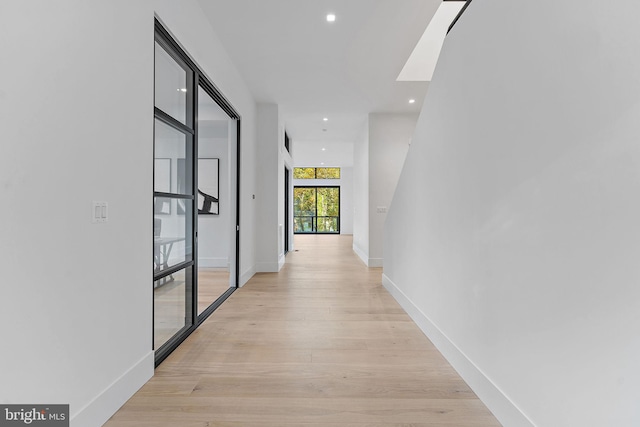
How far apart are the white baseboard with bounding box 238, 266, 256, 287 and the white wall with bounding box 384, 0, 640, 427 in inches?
121

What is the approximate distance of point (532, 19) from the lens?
4.83ft

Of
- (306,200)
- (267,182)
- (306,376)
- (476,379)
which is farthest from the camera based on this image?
(306,200)

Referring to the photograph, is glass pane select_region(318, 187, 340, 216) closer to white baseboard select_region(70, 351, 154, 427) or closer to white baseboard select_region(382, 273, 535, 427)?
white baseboard select_region(382, 273, 535, 427)

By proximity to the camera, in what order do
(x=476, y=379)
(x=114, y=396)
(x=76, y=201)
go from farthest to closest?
(x=476, y=379) → (x=114, y=396) → (x=76, y=201)

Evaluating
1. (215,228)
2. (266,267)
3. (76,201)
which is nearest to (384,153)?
(266,267)

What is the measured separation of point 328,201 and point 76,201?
13984 millimetres

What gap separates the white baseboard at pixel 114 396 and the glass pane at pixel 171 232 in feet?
2.13

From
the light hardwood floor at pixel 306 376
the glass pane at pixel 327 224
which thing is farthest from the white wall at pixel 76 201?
the glass pane at pixel 327 224

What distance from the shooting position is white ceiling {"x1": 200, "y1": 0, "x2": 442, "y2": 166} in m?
3.08

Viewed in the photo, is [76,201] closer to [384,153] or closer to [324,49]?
[324,49]

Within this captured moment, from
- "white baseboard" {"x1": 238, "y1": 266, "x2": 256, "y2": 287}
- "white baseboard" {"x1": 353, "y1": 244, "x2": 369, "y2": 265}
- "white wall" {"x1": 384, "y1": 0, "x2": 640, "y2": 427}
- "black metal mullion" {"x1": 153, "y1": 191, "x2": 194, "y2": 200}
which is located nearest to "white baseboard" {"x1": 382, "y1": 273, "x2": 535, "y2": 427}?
"white wall" {"x1": 384, "y1": 0, "x2": 640, "y2": 427}

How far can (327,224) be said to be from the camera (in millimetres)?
15430

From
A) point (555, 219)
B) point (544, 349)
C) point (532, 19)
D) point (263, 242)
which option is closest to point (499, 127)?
point (532, 19)

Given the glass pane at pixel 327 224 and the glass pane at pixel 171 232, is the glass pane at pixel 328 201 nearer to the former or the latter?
the glass pane at pixel 327 224
